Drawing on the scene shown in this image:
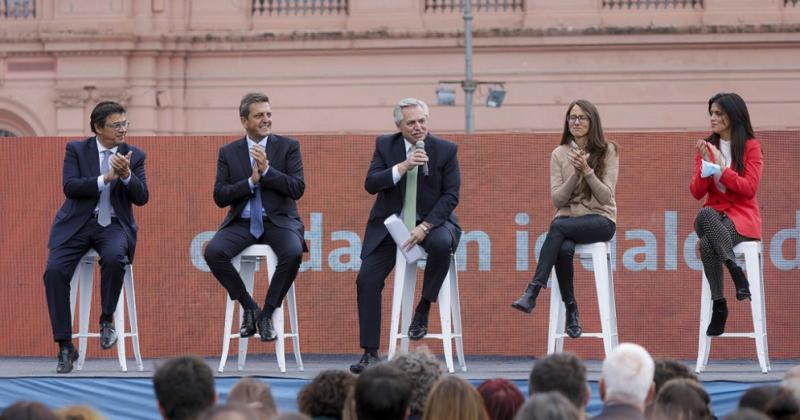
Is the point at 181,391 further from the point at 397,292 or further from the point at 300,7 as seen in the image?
the point at 300,7

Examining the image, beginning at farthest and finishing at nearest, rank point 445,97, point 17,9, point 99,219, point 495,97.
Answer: point 17,9 → point 495,97 → point 445,97 → point 99,219

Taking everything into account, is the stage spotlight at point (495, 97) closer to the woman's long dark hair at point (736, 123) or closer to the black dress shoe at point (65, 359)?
the woman's long dark hair at point (736, 123)

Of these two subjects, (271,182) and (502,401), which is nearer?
(502,401)

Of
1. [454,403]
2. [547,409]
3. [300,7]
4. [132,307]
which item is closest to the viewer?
[547,409]

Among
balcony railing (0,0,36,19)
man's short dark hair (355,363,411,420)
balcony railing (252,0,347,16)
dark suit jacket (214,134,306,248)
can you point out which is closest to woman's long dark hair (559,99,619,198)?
dark suit jacket (214,134,306,248)

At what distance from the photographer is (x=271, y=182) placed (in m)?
8.64

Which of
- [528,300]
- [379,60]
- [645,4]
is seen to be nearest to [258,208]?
[528,300]

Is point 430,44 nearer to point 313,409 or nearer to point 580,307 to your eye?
point 580,307

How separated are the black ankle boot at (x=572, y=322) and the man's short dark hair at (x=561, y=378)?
9.12 ft

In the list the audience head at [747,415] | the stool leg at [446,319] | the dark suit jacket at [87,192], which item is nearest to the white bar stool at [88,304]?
the dark suit jacket at [87,192]

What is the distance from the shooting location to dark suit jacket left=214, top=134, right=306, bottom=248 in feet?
28.5

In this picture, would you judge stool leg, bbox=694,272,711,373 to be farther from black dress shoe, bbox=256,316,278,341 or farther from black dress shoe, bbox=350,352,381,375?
black dress shoe, bbox=256,316,278,341

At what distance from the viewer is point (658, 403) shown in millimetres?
5484

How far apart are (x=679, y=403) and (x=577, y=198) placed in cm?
333
